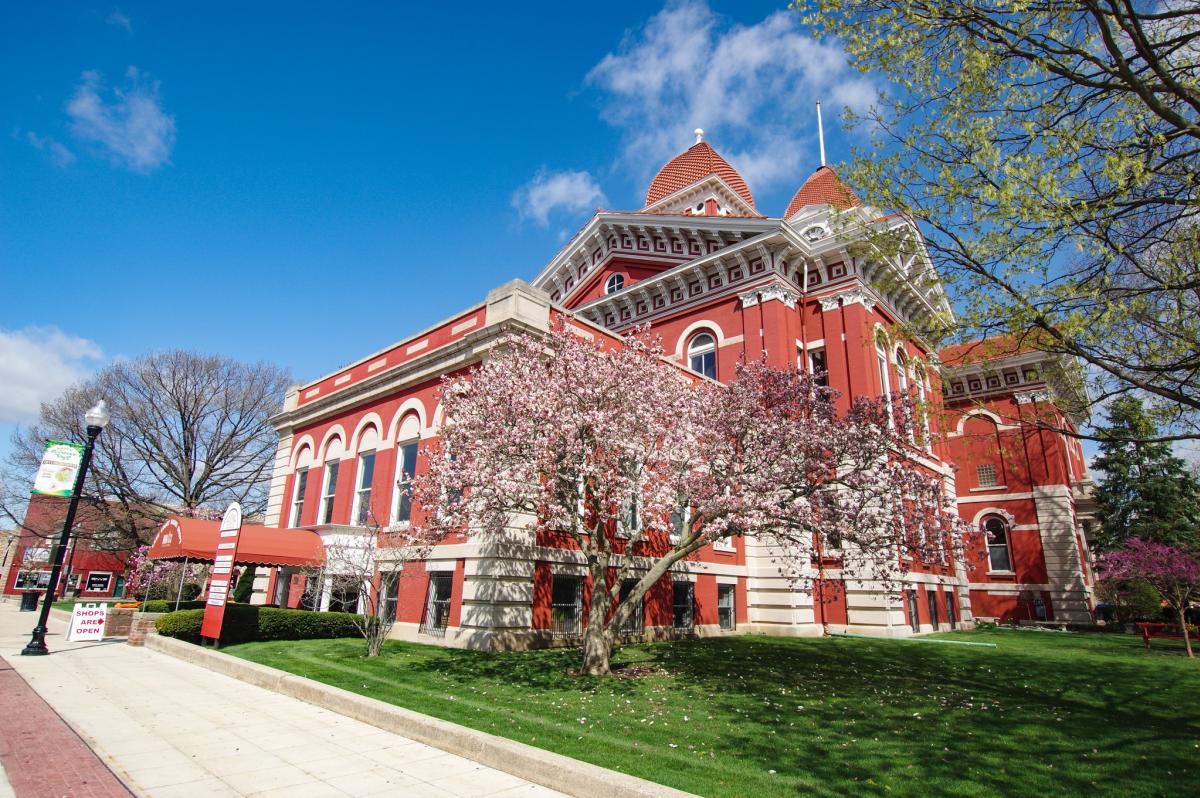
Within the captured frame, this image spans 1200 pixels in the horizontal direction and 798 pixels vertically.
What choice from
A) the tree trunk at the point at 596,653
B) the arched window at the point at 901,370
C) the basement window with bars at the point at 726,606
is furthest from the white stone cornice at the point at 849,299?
the tree trunk at the point at 596,653

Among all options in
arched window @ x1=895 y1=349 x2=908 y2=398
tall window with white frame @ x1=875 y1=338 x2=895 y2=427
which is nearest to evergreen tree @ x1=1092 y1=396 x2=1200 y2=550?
arched window @ x1=895 y1=349 x2=908 y2=398

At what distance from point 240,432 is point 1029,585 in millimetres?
45676

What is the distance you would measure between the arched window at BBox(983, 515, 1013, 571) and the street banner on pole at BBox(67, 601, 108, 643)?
111ft

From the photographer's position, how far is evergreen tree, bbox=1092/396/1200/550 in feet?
99.1

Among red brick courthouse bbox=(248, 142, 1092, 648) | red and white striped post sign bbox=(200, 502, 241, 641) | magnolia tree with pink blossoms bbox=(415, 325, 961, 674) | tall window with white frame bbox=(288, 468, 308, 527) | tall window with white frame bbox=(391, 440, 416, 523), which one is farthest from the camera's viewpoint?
tall window with white frame bbox=(288, 468, 308, 527)

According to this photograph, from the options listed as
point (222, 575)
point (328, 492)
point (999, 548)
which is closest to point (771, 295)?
point (328, 492)

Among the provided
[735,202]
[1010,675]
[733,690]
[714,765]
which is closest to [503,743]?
[714,765]

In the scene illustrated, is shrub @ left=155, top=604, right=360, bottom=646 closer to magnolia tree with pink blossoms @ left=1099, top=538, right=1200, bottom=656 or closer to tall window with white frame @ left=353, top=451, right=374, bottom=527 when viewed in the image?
tall window with white frame @ left=353, top=451, right=374, bottom=527

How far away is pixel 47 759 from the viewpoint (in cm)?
678

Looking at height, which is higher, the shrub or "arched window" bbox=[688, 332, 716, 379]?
"arched window" bbox=[688, 332, 716, 379]

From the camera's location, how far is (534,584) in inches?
624

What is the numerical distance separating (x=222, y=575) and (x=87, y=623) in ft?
16.0

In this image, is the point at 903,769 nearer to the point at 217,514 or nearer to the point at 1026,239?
the point at 1026,239

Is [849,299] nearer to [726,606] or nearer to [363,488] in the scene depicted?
[726,606]
